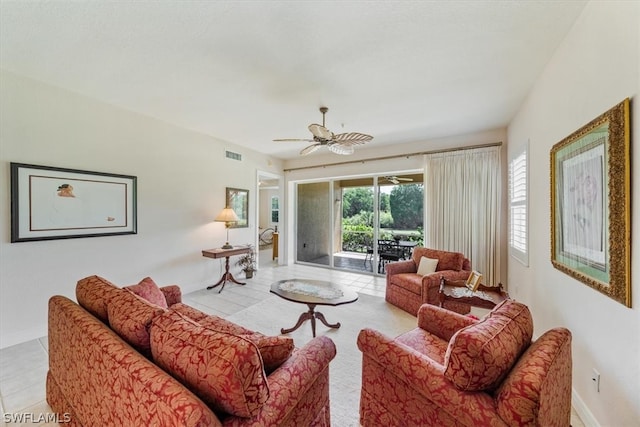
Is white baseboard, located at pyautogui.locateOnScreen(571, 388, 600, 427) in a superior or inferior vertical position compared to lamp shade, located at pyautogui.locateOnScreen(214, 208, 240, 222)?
inferior

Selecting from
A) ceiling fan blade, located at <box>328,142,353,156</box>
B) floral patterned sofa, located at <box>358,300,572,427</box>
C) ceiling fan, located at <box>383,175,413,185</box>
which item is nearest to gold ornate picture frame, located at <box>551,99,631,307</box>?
floral patterned sofa, located at <box>358,300,572,427</box>

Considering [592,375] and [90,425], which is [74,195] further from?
[592,375]

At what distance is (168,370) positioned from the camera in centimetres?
102

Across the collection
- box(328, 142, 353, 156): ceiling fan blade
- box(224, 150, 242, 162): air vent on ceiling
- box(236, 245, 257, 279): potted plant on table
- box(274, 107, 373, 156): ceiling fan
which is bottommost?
box(236, 245, 257, 279): potted plant on table

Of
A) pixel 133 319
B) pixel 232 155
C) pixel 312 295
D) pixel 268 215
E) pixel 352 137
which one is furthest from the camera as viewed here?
pixel 268 215

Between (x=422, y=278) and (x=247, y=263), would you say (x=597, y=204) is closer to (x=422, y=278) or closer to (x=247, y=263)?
(x=422, y=278)

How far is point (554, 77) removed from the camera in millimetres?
2189

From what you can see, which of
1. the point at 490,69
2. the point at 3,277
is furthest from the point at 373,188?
the point at 3,277

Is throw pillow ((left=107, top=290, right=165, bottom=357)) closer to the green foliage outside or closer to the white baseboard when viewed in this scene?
the white baseboard

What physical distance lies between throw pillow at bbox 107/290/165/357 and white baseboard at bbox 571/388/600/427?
2591 mm

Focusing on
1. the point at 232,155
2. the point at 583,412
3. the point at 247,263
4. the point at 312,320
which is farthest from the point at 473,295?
the point at 232,155

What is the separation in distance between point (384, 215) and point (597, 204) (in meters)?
3.90

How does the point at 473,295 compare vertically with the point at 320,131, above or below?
below

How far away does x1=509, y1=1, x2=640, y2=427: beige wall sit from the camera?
1.27m
